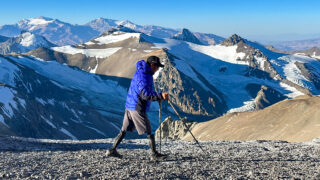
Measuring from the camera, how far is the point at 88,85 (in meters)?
185

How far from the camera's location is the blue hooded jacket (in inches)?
428

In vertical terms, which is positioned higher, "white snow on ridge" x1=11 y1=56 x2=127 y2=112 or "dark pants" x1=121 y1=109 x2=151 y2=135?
"dark pants" x1=121 y1=109 x2=151 y2=135

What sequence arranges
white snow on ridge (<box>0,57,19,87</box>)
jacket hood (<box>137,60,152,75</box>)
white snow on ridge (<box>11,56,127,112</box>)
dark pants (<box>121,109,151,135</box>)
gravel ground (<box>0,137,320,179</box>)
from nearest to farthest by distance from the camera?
gravel ground (<box>0,137,320,179</box>)
jacket hood (<box>137,60,152,75</box>)
dark pants (<box>121,109,151,135</box>)
white snow on ridge (<box>0,57,19,87</box>)
white snow on ridge (<box>11,56,127,112</box>)

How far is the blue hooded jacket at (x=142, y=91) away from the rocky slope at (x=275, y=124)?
24.2 metres

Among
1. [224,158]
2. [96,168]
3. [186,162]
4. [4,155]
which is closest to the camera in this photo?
[96,168]

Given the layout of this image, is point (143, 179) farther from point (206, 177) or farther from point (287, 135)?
point (287, 135)

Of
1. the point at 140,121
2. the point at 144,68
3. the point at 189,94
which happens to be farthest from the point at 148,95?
the point at 189,94

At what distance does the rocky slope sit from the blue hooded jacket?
952 inches

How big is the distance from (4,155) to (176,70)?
183m

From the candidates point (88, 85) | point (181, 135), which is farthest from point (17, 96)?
point (88, 85)

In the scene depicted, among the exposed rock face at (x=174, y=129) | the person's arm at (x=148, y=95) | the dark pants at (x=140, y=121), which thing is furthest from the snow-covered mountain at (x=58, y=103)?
the person's arm at (x=148, y=95)

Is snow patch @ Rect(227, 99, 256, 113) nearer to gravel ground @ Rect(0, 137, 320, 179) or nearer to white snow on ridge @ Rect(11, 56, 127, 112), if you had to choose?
white snow on ridge @ Rect(11, 56, 127, 112)

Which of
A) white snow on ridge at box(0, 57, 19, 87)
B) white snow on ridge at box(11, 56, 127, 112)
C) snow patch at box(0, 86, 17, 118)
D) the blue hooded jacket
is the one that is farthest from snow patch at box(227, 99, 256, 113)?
the blue hooded jacket

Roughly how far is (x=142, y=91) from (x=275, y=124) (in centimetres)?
3375
